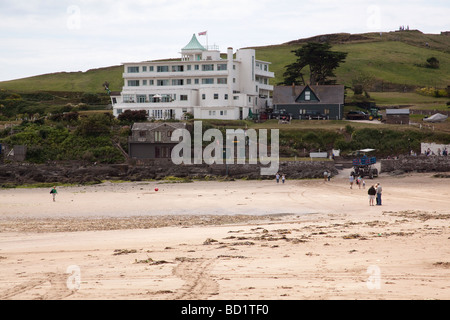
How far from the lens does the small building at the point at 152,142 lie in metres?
59.4

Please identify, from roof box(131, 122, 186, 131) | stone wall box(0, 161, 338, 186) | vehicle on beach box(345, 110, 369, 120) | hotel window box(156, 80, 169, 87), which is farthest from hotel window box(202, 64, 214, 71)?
stone wall box(0, 161, 338, 186)

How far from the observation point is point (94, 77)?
411 ft

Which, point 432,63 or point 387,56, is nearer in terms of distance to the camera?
point 432,63

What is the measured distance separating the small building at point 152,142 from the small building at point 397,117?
2556 cm

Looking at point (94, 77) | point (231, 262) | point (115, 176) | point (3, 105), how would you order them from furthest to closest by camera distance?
point (94, 77), point (3, 105), point (115, 176), point (231, 262)

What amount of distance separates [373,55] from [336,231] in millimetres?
122571

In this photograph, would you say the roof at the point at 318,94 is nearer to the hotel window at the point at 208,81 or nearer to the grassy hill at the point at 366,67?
the hotel window at the point at 208,81

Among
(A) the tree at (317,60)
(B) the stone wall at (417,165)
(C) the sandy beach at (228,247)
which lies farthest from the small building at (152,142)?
(A) the tree at (317,60)

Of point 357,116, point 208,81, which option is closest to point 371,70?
point 357,116

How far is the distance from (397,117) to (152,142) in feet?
96.5

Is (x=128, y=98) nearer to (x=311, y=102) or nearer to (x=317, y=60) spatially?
(x=311, y=102)

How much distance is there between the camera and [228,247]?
1728cm

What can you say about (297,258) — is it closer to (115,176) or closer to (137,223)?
(137,223)
